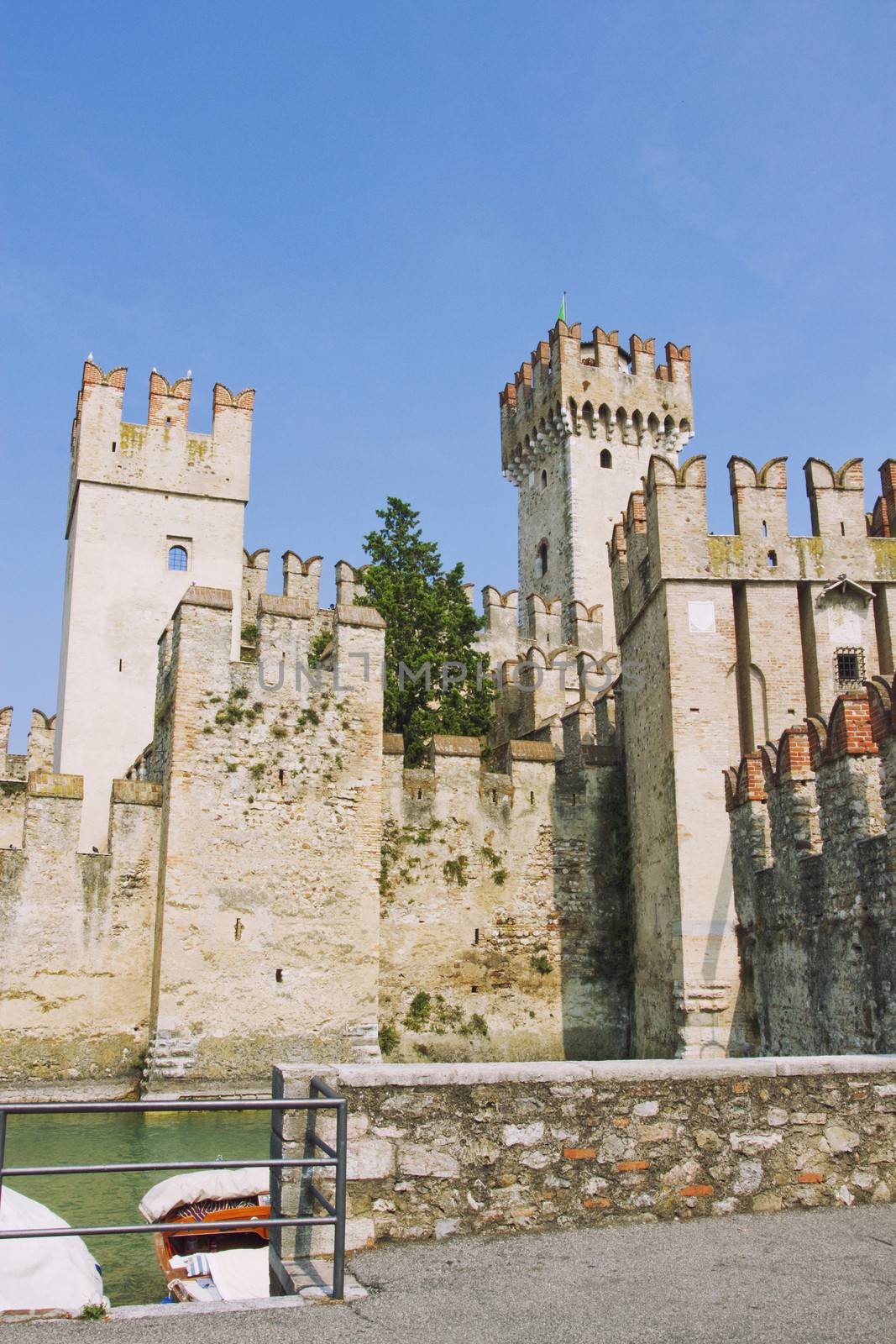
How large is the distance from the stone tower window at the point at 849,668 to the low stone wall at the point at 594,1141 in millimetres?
11482

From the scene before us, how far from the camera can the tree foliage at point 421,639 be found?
2492 centimetres

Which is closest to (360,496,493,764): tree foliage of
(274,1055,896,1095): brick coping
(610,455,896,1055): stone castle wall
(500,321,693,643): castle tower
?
(610,455,896,1055): stone castle wall

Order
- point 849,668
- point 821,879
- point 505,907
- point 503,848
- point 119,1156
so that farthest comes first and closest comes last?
point 503,848 → point 505,907 → point 849,668 → point 821,879 → point 119,1156

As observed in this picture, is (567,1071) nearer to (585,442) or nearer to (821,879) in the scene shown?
(821,879)

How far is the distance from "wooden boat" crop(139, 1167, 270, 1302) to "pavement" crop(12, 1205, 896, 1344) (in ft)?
9.71

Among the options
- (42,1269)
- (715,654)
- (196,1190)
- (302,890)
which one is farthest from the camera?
(302,890)

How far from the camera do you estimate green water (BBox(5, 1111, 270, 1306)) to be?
9234 millimetres

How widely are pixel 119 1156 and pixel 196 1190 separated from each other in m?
5.16

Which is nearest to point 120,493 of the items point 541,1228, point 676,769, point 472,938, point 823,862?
point 472,938

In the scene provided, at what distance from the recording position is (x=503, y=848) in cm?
1967

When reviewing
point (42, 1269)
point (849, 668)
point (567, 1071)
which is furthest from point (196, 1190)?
point (849, 668)

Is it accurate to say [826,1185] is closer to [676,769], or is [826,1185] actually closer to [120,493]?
[676,769]

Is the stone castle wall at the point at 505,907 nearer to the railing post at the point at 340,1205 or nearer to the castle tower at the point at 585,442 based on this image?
the railing post at the point at 340,1205

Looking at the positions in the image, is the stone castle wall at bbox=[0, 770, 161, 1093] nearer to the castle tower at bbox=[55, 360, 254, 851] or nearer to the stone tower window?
the castle tower at bbox=[55, 360, 254, 851]
